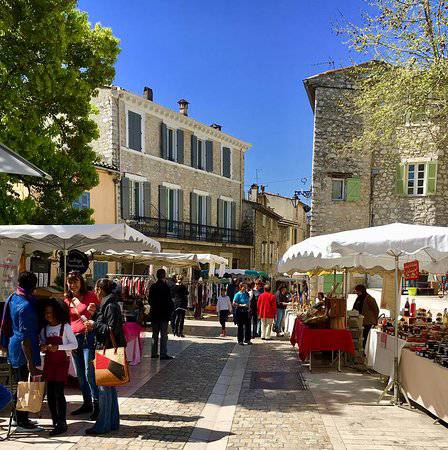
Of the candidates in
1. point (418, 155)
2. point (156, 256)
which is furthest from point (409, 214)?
point (156, 256)

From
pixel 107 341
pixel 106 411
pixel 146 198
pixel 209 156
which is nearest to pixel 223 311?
pixel 106 411

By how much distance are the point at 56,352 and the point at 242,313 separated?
7286mm

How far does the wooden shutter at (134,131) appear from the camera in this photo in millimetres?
24953

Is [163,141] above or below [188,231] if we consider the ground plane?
above

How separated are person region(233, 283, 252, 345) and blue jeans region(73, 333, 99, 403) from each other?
6.23 m

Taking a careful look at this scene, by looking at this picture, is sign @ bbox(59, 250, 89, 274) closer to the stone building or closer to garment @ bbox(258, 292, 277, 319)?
garment @ bbox(258, 292, 277, 319)

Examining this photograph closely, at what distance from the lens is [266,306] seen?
42.1ft

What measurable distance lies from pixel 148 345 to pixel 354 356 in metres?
4.94

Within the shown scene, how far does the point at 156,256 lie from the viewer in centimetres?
1590

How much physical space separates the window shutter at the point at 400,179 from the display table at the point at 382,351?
14558 millimetres

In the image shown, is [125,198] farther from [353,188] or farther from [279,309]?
[279,309]

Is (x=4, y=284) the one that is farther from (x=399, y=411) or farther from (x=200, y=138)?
(x=200, y=138)

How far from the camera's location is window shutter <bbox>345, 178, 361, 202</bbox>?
71.7 ft

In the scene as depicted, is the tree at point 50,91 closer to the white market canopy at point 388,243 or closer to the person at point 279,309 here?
the white market canopy at point 388,243
